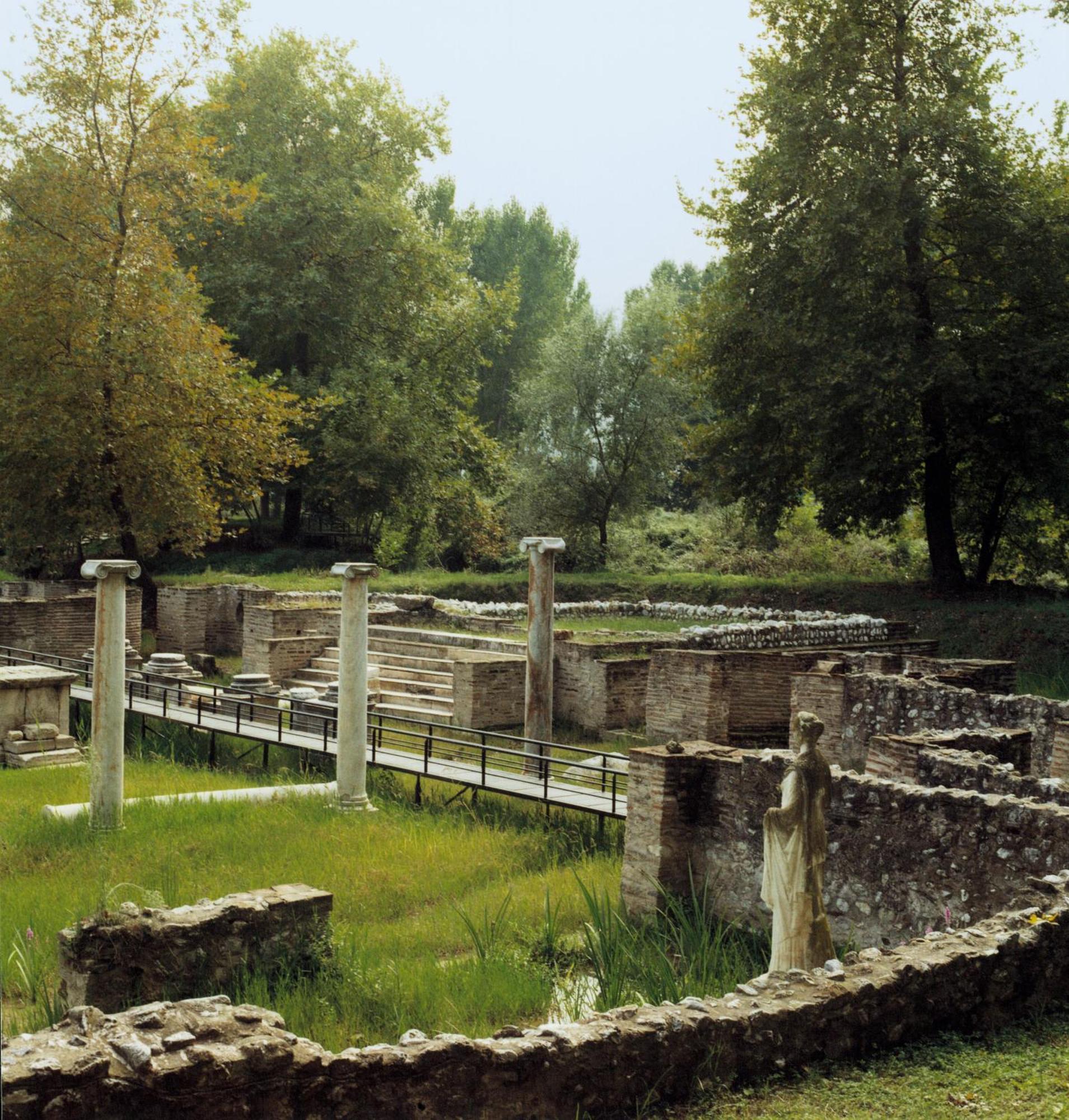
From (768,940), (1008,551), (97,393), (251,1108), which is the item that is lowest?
(768,940)

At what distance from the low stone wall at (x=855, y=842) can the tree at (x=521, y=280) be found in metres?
42.9

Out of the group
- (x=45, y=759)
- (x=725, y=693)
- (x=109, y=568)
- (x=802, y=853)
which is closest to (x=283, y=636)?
(x=45, y=759)

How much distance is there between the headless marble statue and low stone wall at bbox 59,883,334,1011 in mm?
3225

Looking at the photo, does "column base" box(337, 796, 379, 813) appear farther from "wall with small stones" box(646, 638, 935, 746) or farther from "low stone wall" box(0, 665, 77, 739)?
"low stone wall" box(0, 665, 77, 739)

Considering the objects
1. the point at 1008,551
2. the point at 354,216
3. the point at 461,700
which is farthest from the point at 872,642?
the point at 354,216

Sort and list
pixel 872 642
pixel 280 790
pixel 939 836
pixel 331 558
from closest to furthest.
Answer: pixel 939 836 → pixel 280 790 → pixel 872 642 → pixel 331 558

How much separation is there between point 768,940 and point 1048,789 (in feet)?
8.32

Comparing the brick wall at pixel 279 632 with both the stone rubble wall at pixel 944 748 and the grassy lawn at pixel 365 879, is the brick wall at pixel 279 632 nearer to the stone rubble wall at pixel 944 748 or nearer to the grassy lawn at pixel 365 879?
the grassy lawn at pixel 365 879

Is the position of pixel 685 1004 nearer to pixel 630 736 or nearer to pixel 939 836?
pixel 939 836

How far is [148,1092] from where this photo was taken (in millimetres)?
4676

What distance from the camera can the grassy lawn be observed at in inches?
312

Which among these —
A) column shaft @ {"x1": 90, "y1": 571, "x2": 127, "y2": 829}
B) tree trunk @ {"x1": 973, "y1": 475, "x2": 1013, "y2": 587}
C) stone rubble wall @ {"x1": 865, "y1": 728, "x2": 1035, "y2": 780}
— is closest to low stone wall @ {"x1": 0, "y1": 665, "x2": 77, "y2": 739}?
column shaft @ {"x1": 90, "y1": 571, "x2": 127, "y2": 829}

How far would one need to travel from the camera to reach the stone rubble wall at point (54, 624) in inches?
911

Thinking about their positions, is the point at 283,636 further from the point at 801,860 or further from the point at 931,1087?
the point at 931,1087
